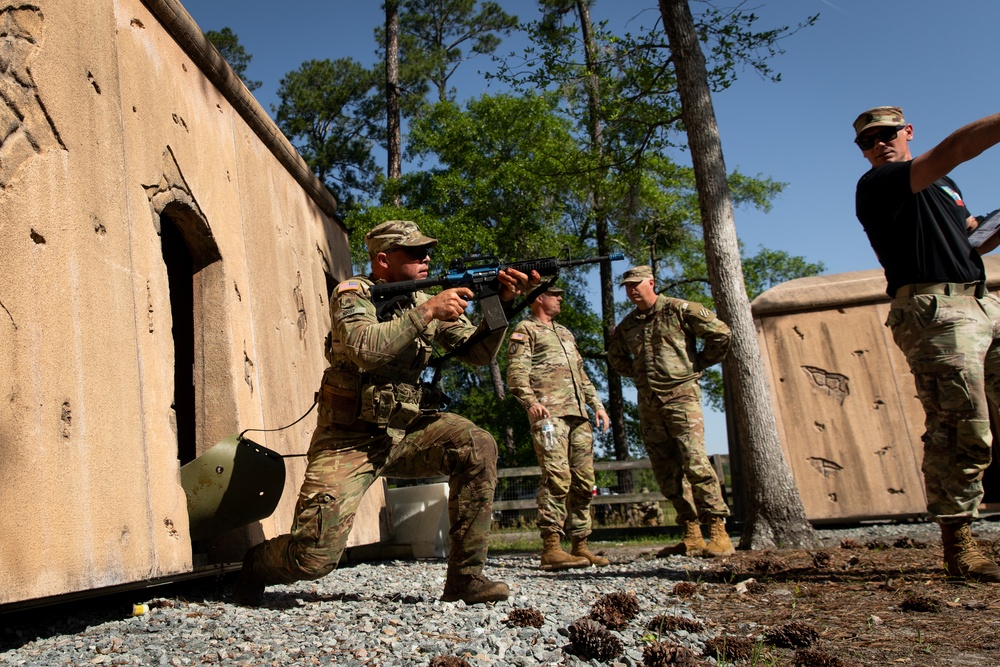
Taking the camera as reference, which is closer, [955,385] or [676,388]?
[955,385]

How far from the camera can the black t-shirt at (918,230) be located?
4469mm

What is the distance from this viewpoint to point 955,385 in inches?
172

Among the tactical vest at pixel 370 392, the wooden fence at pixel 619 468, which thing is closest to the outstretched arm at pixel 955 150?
the tactical vest at pixel 370 392

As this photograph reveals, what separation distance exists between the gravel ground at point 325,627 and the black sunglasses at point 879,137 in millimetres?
2800

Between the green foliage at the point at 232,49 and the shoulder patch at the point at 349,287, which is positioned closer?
the shoulder patch at the point at 349,287

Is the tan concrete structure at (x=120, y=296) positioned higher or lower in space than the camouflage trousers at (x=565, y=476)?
higher

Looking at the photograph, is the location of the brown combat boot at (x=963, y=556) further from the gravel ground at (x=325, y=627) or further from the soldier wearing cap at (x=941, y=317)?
the gravel ground at (x=325, y=627)

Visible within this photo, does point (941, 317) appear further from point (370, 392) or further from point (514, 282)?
point (370, 392)

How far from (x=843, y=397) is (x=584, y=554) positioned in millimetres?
4028

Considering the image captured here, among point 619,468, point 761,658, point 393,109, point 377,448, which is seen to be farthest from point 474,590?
point 393,109

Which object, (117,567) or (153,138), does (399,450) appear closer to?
(117,567)

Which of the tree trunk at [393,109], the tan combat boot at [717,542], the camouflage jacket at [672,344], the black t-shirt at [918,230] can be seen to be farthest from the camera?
the tree trunk at [393,109]

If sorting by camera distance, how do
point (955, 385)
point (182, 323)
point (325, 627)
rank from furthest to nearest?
point (182, 323) → point (955, 385) → point (325, 627)

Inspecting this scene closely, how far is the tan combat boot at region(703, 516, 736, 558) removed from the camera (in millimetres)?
6578
